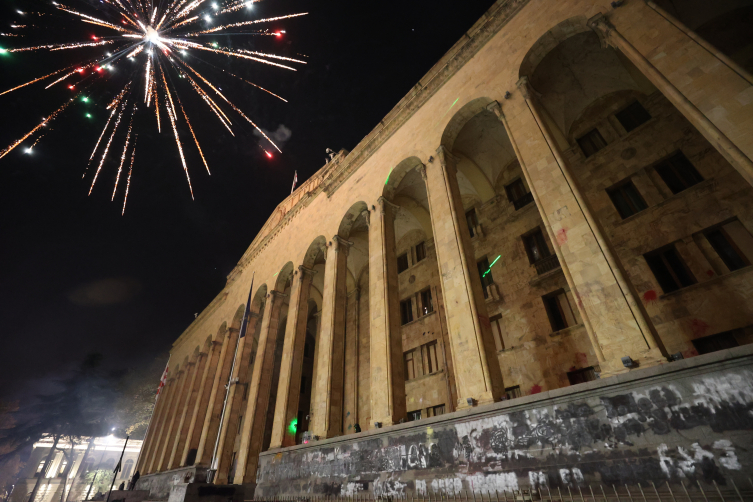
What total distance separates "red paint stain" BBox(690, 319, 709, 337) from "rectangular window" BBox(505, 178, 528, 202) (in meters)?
8.31

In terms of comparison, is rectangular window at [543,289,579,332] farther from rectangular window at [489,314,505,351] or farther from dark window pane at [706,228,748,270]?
dark window pane at [706,228,748,270]

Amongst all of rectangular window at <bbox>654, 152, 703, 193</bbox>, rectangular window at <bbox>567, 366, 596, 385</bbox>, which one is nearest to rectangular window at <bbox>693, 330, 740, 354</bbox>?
rectangular window at <bbox>567, 366, 596, 385</bbox>

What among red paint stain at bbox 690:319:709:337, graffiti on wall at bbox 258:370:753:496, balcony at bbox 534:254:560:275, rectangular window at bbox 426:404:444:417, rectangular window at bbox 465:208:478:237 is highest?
rectangular window at bbox 465:208:478:237

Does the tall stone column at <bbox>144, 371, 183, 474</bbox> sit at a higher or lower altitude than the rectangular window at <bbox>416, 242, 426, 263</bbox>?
lower

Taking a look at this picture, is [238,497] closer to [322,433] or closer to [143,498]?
[322,433]

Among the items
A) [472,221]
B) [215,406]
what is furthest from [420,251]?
[215,406]

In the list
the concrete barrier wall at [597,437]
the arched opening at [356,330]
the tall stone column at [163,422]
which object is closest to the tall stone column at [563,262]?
the concrete barrier wall at [597,437]

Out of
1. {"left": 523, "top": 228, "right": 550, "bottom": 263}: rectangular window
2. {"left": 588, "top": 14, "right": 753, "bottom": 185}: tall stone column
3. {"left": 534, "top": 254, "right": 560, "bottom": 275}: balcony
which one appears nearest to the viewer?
{"left": 588, "top": 14, "right": 753, "bottom": 185}: tall stone column

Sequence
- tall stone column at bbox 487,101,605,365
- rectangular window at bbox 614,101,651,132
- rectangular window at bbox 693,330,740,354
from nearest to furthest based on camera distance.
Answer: tall stone column at bbox 487,101,605,365, rectangular window at bbox 693,330,740,354, rectangular window at bbox 614,101,651,132

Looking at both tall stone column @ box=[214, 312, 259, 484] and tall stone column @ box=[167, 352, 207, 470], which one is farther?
tall stone column @ box=[167, 352, 207, 470]

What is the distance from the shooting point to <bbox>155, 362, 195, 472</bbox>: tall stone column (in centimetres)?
2536

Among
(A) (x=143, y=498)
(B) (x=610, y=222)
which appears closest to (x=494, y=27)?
(B) (x=610, y=222)

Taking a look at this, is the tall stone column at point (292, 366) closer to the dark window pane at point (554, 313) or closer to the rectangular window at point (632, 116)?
the dark window pane at point (554, 313)

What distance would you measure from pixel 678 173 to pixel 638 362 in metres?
9.63
